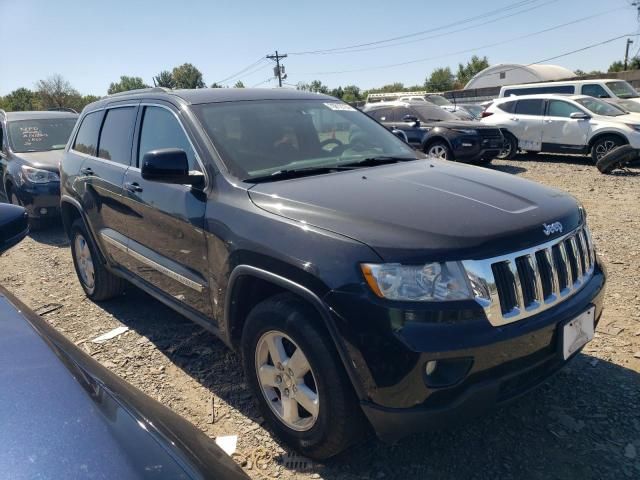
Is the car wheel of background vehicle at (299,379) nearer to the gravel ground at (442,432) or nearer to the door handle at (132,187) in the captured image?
the gravel ground at (442,432)

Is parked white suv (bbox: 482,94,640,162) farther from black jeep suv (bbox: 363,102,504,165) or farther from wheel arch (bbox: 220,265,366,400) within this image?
wheel arch (bbox: 220,265,366,400)

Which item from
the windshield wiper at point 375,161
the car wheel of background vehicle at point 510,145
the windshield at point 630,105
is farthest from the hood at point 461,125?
the windshield wiper at point 375,161

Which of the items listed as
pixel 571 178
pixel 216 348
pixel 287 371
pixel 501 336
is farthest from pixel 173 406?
pixel 571 178

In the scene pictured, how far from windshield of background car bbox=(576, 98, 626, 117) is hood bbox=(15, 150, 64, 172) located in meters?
11.0

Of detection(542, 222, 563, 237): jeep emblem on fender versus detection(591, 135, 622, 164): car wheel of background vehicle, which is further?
detection(591, 135, 622, 164): car wheel of background vehicle

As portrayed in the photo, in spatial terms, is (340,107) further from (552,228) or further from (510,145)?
(510,145)

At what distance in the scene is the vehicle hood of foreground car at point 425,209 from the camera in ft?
6.86

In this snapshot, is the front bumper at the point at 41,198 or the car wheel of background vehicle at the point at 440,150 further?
the car wheel of background vehicle at the point at 440,150

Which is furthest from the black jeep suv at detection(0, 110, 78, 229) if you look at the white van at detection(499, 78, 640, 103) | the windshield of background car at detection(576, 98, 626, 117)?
the white van at detection(499, 78, 640, 103)

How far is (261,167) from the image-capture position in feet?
9.71

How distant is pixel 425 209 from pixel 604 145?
35.3 feet

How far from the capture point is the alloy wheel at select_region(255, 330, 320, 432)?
7.75 feet

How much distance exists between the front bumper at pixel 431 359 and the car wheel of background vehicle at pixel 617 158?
9437 mm

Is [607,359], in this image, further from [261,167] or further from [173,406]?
[173,406]
